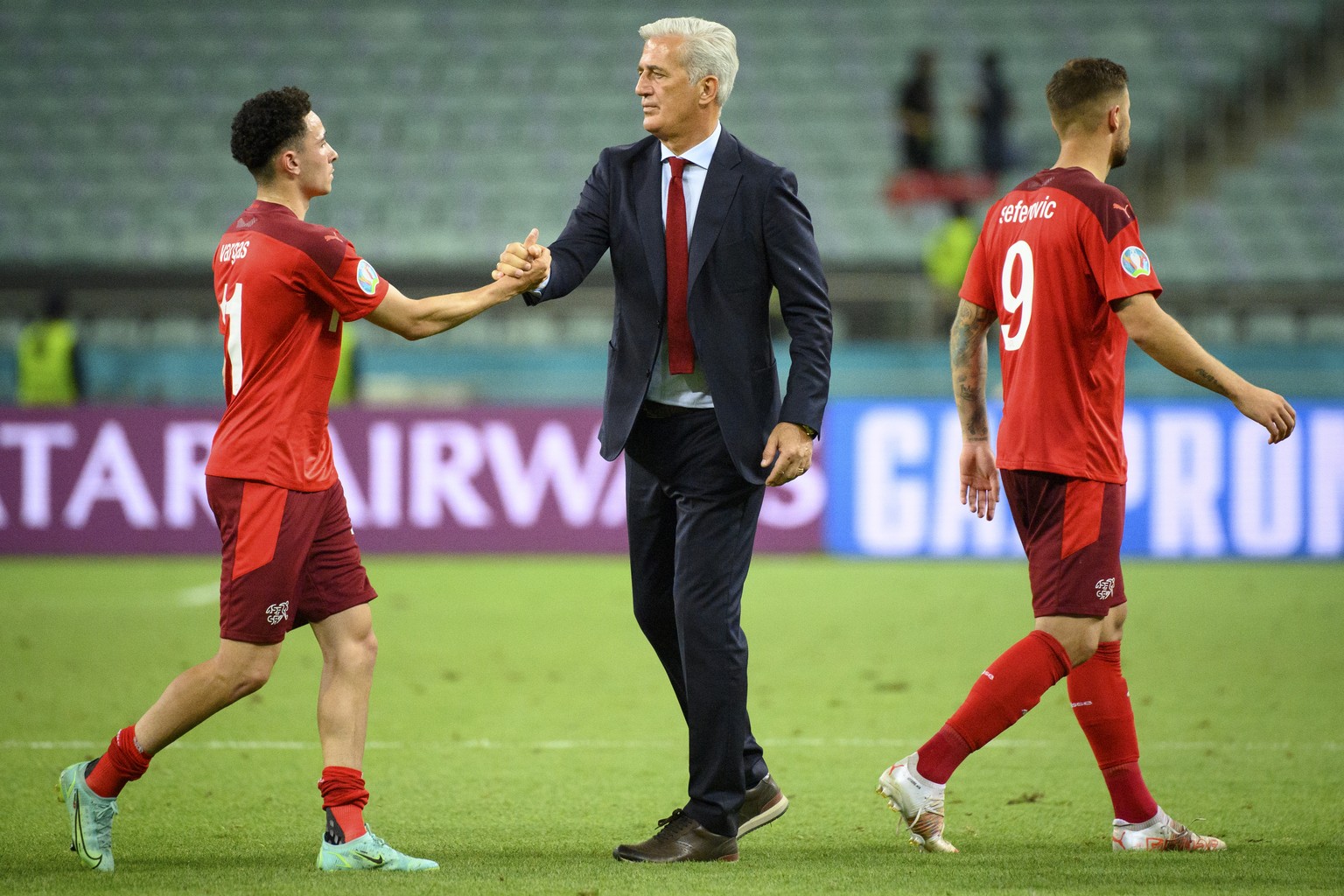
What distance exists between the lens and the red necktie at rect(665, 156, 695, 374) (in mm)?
4199

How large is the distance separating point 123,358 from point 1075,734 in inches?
337

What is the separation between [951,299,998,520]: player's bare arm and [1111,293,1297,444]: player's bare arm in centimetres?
47

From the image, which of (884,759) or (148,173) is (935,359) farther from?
(148,173)

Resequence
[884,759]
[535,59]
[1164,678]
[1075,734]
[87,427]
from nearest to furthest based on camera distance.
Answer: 1. [884,759]
2. [1075,734]
3. [1164,678]
4. [87,427]
5. [535,59]

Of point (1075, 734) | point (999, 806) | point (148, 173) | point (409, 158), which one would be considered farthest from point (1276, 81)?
point (999, 806)

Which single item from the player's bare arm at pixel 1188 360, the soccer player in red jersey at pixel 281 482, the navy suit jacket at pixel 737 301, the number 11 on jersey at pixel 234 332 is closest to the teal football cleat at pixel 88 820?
the soccer player in red jersey at pixel 281 482

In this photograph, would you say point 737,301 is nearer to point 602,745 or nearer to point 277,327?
point 277,327

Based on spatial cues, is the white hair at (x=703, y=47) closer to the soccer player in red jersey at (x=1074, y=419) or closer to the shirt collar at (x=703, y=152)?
the shirt collar at (x=703, y=152)

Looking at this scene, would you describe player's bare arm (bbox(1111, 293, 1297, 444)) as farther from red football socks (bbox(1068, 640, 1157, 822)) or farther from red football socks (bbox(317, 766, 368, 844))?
red football socks (bbox(317, 766, 368, 844))

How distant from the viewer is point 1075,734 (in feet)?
20.1

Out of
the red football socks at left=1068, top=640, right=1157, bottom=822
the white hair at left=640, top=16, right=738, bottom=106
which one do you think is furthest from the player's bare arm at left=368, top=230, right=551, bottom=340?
the red football socks at left=1068, top=640, right=1157, bottom=822

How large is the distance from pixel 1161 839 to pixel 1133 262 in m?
1.51

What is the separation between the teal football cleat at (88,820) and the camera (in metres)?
3.99

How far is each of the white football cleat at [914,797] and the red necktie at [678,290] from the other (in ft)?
3.77
